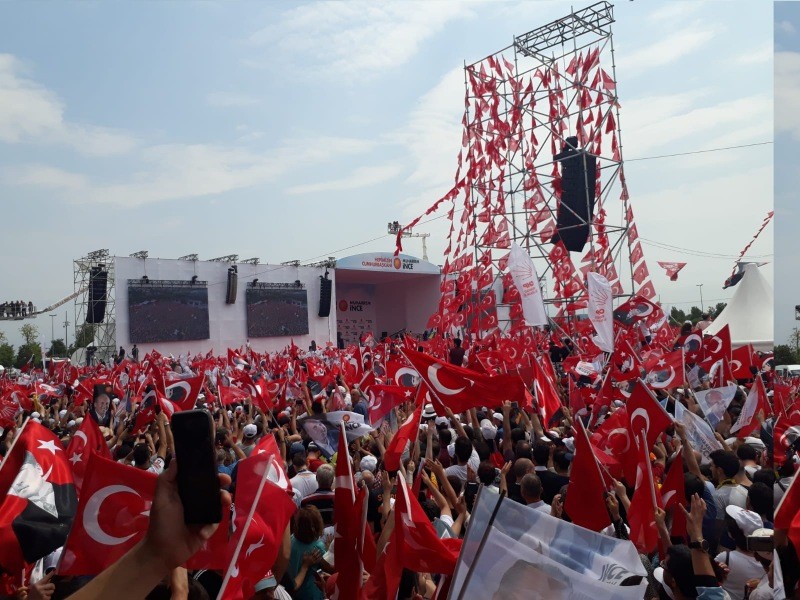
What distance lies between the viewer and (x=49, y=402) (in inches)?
606

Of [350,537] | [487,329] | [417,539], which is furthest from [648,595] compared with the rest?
[487,329]

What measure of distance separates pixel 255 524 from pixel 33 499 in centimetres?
136

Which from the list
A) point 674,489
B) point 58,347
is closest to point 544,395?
point 674,489

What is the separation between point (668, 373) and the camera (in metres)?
9.79

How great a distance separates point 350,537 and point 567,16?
20.3 m

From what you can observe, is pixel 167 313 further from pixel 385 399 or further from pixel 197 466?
pixel 197 466

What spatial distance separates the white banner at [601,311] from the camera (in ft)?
36.3

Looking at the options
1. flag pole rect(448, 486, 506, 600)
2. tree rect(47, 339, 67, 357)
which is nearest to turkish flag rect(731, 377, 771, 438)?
flag pole rect(448, 486, 506, 600)

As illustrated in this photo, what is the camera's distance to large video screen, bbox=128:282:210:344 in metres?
33.5

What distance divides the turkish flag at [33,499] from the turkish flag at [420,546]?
1.95 m

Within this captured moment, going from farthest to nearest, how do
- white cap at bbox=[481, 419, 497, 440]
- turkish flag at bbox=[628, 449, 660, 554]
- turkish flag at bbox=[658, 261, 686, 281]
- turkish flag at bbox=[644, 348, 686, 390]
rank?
turkish flag at bbox=[658, 261, 686, 281] → turkish flag at bbox=[644, 348, 686, 390] → white cap at bbox=[481, 419, 497, 440] → turkish flag at bbox=[628, 449, 660, 554]

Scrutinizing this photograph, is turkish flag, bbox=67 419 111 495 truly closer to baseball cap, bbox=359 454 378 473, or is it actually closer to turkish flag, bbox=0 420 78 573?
turkish flag, bbox=0 420 78 573

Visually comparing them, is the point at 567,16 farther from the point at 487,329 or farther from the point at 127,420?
the point at 127,420

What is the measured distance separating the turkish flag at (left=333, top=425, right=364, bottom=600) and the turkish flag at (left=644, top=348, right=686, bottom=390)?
6.65 metres
